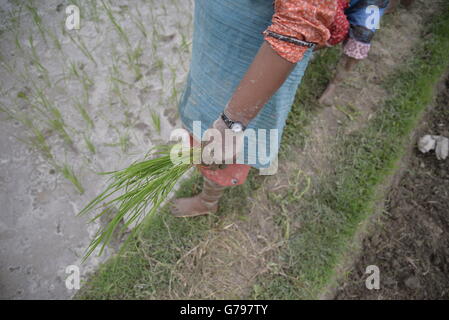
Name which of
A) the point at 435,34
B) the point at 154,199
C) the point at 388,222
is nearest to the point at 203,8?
the point at 154,199

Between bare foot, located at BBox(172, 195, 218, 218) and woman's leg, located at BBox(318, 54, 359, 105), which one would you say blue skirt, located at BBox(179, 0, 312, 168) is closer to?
bare foot, located at BBox(172, 195, 218, 218)

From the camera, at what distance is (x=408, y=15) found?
2.79 m

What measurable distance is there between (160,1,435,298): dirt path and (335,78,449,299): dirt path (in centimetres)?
45

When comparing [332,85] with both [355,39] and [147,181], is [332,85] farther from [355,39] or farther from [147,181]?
[147,181]

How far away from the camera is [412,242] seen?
5.97 ft

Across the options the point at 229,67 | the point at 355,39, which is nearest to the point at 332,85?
the point at 355,39

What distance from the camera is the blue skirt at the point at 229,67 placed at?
0.87 m

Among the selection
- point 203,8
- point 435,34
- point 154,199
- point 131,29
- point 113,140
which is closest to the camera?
point 203,8

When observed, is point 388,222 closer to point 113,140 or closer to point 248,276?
point 248,276

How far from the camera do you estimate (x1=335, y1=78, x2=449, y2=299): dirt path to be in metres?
1.71

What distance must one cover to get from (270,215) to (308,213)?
23 cm

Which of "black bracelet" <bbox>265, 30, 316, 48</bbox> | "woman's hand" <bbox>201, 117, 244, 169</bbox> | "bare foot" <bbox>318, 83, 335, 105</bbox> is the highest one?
"black bracelet" <bbox>265, 30, 316, 48</bbox>

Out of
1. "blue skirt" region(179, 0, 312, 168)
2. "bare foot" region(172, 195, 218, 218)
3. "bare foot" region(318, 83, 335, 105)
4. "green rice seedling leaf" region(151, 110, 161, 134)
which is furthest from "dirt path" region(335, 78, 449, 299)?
"green rice seedling leaf" region(151, 110, 161, 134)
